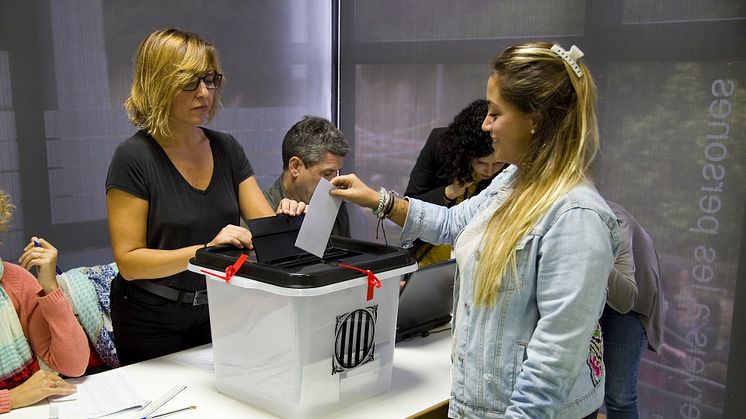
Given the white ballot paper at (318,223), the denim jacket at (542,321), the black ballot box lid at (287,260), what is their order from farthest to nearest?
the white ballot paper at (318,223)
the black ballot box lid at (287,260)
the denim jacket at (542,321)

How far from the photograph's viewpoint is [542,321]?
1.18 m

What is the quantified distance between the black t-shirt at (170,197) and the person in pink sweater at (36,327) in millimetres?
240

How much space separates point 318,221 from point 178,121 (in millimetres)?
589

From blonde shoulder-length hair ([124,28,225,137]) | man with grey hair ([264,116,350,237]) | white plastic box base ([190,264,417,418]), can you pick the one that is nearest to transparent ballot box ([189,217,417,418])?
white plastic box base ([190,264,417,418])

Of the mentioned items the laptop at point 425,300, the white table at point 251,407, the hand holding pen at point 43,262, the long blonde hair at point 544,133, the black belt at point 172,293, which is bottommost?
the white table at point 251,407

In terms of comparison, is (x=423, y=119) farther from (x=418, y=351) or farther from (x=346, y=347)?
(x=346, y=347)

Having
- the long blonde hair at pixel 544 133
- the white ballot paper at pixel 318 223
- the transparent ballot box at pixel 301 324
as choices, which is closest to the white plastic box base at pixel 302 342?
the transparent ballot box at pixel 301 324

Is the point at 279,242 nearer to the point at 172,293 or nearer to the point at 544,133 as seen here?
the point at 172,293

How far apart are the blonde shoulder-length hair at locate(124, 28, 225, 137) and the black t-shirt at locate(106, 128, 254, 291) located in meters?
0.06

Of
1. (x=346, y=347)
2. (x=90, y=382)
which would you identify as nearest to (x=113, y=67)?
(x=90, y=382)

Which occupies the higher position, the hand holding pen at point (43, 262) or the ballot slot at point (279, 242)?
the ballot slot at point (279, 242)

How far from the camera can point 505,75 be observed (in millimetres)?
1253

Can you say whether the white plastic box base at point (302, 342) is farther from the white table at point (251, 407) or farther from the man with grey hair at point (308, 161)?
the man with grey hair at point (308, 161)

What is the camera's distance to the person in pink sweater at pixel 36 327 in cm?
159
